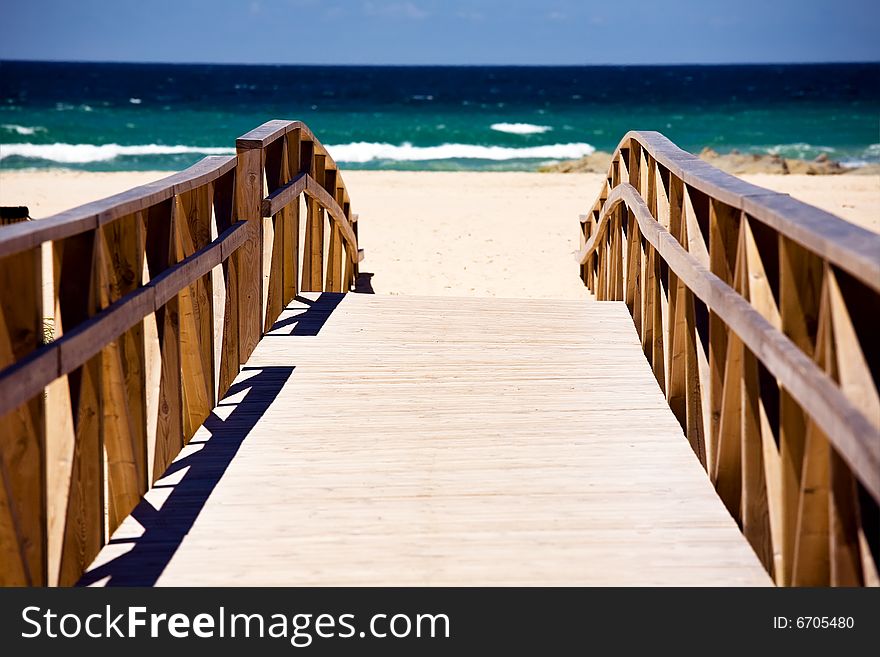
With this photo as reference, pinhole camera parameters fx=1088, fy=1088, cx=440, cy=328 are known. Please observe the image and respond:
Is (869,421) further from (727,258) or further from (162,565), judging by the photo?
(162,565)

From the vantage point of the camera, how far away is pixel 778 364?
273 cm

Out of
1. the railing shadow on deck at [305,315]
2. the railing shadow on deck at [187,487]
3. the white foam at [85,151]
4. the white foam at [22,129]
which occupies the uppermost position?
the white foam at [22,129]

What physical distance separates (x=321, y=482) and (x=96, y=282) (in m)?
1.12

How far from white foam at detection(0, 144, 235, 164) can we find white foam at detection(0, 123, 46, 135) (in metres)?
2.72

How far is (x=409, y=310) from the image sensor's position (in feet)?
22.5

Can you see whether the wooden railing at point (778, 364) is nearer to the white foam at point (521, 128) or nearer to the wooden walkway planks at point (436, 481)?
the wooden walkway planks at point (436, 481)

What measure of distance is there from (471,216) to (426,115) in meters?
34.0

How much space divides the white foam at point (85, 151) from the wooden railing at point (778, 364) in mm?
32011

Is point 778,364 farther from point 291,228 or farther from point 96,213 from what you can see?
point 291,228

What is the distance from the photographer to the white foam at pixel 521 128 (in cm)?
4250

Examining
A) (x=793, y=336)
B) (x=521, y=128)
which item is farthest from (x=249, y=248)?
(x=521, y=128)

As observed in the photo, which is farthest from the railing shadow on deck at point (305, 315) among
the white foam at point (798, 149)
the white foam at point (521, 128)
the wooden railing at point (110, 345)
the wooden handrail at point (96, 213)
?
the white foam at point (521, 128)
